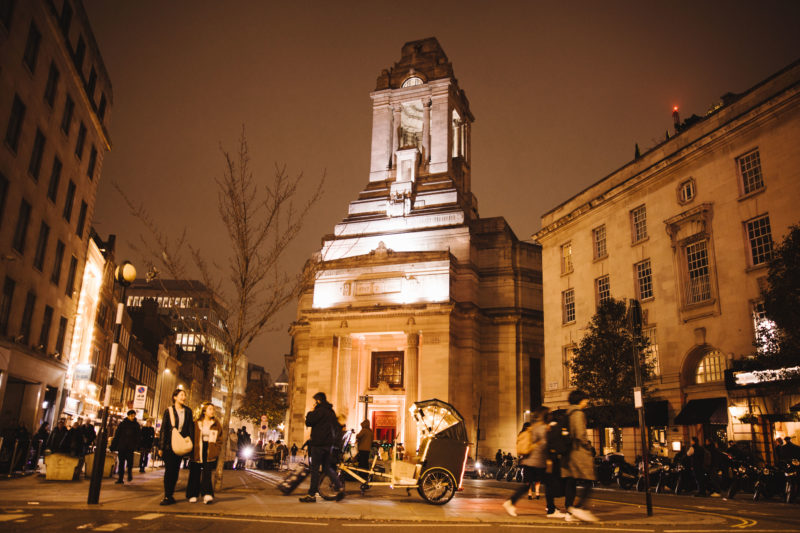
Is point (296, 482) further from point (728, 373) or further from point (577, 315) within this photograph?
point (577, 315)

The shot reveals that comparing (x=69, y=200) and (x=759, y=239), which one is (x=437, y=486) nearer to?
(x=759, y=239)

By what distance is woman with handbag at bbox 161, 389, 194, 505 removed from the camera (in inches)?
439

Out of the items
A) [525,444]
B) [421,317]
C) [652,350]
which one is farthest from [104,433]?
[421,317]

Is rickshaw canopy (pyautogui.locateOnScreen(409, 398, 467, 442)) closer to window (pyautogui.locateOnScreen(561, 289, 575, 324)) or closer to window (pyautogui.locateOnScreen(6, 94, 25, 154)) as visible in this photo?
window (pyautogui.locateOnScreen(6, 94, 25, 154))

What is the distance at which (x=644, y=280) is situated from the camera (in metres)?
30.0

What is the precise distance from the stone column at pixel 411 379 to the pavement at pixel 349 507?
29.8 m

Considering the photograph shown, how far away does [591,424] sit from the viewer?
28859 millimetres

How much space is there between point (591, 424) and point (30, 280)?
24.7 m

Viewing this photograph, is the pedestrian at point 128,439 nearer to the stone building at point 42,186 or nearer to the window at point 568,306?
the stone building at point 42,186

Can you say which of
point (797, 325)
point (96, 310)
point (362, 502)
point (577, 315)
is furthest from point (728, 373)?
point (96, 310)

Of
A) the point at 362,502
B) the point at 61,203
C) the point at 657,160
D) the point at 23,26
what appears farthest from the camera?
the point at 657,160

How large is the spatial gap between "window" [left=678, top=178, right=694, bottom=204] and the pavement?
1701 centimetres

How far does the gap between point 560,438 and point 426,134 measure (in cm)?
5179

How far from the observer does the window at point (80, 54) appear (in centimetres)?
2753
